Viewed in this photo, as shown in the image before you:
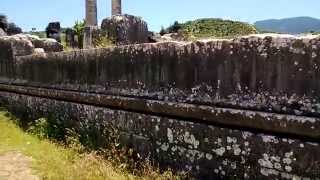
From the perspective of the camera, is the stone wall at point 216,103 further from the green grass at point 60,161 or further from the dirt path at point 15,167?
the dirt path at point 15,167

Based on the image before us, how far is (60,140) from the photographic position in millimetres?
7738

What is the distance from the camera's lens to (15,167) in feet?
21.3

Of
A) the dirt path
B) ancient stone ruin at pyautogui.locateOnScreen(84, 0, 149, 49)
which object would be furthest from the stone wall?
ancient stone ruin at pyautogui.locateOnScreen(84, 0, 149, 49)

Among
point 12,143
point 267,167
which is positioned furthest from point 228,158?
point 12,143

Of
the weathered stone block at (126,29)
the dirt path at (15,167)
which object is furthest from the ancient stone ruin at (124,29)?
the dirt path at (15,167)

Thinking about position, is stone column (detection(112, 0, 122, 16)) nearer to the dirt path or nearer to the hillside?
the hillside

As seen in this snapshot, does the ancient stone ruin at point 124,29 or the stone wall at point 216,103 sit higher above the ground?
the ancient stone ruin at point 124,29

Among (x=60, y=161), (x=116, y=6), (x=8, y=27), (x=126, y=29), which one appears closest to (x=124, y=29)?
(x=126, y=29)

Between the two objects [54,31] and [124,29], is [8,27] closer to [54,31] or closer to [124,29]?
[54,31]

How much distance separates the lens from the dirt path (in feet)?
19.7

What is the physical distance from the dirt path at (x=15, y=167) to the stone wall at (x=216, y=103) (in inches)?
39.5

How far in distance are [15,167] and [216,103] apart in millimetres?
3067

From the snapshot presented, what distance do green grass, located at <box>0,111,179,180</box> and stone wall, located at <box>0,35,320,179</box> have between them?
42cm

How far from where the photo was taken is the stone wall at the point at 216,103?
4055 mm
